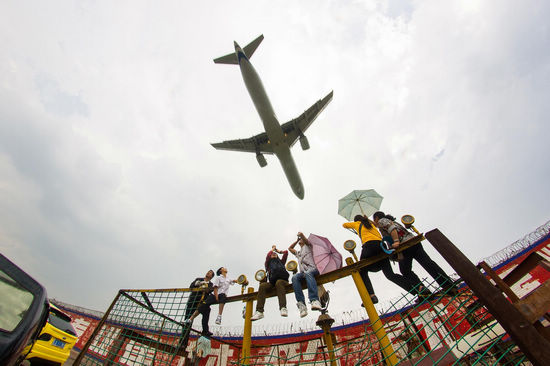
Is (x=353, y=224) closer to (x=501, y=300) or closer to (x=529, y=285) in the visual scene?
(x=501, y=300)

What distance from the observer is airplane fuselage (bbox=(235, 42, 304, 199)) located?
60.5 feet

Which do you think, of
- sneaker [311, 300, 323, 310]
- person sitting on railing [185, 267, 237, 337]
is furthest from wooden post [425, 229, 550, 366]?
person sitting on railing [185, 267, 237, 337]

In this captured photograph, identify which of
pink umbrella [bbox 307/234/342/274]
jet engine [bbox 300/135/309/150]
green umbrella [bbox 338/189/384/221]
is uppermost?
jet engine [bbox 300/135/309/150]

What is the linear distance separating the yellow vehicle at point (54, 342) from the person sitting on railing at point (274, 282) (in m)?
4.04

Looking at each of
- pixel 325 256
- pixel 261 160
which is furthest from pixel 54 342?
pixel 261 160

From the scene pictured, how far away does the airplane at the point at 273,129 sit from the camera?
18578 millimetres

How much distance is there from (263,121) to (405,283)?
16420 mm

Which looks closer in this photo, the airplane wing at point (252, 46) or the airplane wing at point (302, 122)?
the airplane wing at point (302, 122)

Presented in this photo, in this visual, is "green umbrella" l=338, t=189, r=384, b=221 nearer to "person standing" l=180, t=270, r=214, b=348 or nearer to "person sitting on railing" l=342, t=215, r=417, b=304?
"person sitting on railing" l=342, t=215, r=417, b=304

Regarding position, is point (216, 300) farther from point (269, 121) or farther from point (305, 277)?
point (269, 121)

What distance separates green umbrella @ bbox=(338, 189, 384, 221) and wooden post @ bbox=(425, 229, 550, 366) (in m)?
5.93

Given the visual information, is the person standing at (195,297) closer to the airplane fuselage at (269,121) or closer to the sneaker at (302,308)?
the sneaker at (302,308)

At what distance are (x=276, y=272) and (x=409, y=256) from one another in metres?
2.72

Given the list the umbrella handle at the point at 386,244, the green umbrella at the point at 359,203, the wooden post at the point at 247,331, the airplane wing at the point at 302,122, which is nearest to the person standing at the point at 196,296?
the wooden post at the point at 247,331
